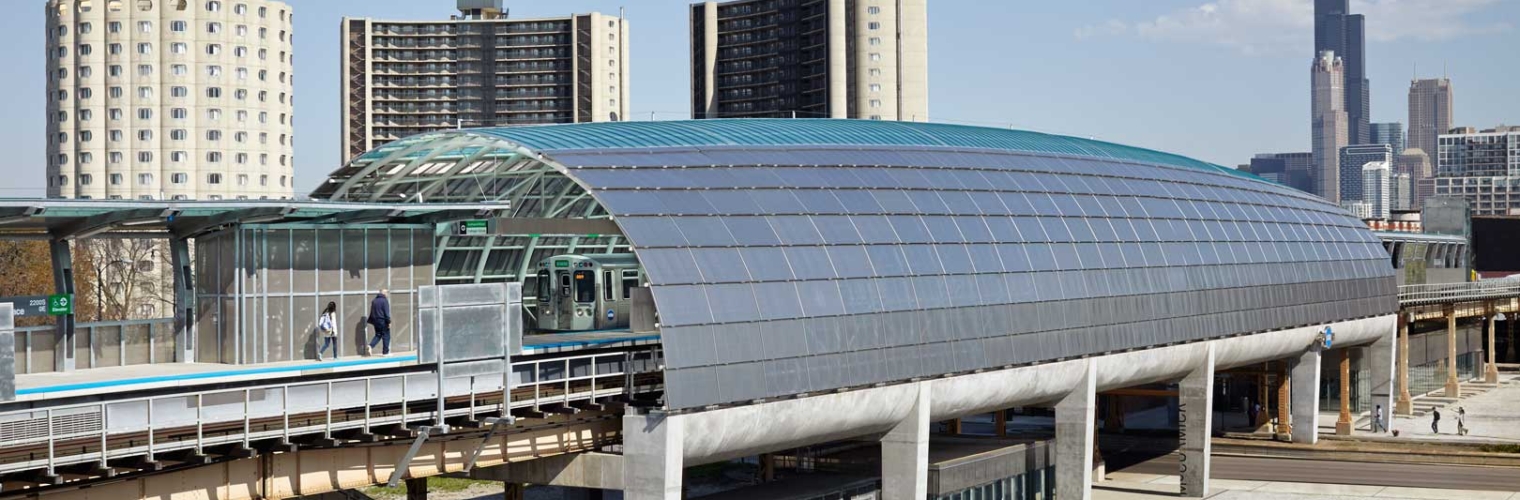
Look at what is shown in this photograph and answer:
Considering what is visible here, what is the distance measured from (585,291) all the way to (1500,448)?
4254 cm

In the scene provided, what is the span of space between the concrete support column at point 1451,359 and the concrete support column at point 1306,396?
3020cm

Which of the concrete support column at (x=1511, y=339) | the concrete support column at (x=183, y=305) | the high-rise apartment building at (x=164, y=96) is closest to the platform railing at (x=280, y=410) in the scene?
the concrete support column at (x=183, y=305)

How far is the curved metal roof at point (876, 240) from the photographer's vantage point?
41375mm

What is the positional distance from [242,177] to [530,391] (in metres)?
136

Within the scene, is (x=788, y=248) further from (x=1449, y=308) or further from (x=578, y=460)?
(x=1449, y=308)

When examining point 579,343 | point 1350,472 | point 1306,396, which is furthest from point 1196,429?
point 579,343

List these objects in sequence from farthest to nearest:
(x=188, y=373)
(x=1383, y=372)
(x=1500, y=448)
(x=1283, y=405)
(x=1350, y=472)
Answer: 1. (x=1383, y=372)
2. (x=1283, y=405)
3. (x=1500, y=448)
4. (x=1350, y=472)
5. (x=188, y=373)

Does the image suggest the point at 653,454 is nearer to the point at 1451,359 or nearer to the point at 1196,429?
the point at 1196,429

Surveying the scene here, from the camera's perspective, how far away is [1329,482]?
2667 inches

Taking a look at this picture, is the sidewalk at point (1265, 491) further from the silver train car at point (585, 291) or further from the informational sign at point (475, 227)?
the informational sign at point (475, 227)

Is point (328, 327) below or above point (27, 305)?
below

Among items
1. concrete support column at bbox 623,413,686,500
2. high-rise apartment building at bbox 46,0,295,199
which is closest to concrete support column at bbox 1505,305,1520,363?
concrete support column at bbox 623,413,686,500

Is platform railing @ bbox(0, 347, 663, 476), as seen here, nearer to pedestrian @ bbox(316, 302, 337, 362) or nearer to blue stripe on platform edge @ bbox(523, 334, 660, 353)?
blue stripe on platform edge @ bbox(523, 334, 660, 353)

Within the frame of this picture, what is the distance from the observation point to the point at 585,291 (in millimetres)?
52969
